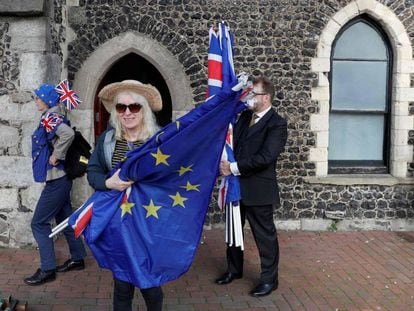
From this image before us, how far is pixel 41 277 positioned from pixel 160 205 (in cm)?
242

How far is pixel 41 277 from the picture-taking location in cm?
545

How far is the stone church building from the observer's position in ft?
25.1

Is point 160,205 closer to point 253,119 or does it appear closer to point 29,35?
point 253,119

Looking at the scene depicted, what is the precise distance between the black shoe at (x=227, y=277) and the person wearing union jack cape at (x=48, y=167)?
1652mm

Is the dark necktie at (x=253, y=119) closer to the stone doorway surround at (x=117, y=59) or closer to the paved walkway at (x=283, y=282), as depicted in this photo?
the paved walkway at (x=283, y=282)

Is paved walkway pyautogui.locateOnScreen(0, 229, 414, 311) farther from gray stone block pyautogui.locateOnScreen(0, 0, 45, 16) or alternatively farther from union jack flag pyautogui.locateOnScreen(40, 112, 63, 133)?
gray stone block pyautogui.locateOnScreen(0, 0, 45, 16)

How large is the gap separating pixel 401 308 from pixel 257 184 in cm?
168

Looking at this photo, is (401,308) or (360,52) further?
(360,52)

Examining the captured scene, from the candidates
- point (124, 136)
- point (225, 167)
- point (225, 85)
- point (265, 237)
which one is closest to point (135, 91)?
point (124, 136)

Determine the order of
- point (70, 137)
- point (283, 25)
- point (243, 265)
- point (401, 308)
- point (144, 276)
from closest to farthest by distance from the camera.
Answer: point (144, 276), point (401, 308), point (70, 137), point (243, 265), point (283, 25)

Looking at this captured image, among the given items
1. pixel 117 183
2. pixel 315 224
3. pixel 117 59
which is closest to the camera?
pixel 117 183

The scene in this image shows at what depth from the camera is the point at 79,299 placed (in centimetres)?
505

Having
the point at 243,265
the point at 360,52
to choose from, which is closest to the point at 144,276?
the point at 243,265

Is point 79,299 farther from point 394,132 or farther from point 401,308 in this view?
point 394,132
